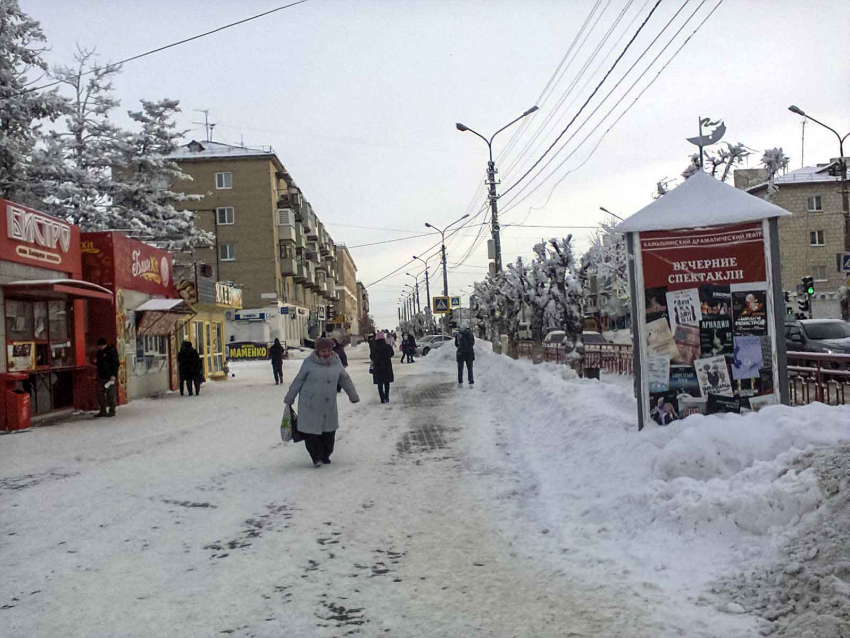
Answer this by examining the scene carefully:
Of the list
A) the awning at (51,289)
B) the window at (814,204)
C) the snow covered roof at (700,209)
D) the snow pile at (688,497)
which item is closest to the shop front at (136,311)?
the awning at (51,289)

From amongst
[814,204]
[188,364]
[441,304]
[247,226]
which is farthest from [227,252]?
[814,204]

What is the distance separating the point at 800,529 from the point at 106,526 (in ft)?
18.2

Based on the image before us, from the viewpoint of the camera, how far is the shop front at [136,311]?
1970 cm

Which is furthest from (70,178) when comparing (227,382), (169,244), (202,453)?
(202,453)

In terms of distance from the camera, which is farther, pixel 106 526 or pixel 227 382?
pixel 227 382

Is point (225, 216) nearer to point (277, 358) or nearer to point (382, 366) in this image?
point (277, 358)

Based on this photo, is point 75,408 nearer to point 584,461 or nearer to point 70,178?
point 584,461

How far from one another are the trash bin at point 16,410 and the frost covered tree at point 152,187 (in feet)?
75.0

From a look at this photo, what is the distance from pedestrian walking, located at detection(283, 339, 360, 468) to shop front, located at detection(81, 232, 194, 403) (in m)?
11.9

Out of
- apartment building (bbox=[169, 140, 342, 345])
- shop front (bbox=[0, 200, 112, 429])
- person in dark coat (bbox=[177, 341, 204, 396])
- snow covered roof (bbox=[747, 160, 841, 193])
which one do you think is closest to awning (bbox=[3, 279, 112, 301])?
shop front (bbox=[0, 200, 112, 429])

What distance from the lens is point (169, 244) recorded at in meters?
39.7

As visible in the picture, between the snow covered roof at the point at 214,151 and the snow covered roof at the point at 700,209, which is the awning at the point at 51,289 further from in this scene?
the snow covered roof at the point at 214,151

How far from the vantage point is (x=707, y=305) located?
8.19m

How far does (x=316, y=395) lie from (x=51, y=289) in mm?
8194
